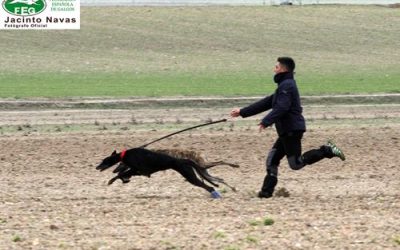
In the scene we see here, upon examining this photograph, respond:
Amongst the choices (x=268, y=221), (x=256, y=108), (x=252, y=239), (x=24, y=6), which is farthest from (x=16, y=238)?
(x=24, y=6)

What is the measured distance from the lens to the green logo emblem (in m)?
42.9

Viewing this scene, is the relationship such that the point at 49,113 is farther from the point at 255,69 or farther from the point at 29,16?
the point at 29,16

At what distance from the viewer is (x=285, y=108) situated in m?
14.5

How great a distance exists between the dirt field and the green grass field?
8962mm

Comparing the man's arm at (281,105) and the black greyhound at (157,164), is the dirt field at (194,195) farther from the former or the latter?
the man's arm at (281,105)

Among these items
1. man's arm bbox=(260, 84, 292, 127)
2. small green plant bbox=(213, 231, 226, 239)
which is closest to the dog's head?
man's arm bbox=(260, 84, 292, 127)

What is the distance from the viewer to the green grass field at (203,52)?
3406cm

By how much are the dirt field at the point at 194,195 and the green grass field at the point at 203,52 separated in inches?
353

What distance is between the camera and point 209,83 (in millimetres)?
35125

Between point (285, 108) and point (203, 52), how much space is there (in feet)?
103

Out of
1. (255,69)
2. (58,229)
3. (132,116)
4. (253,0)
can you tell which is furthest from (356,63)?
(58,229)

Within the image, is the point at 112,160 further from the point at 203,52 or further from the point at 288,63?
the point at 203,52

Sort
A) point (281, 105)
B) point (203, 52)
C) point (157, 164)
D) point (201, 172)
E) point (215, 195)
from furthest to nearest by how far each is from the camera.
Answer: point (203, 52), point (201, 172), point (215, 195), point (157, 164), point (281, 105)

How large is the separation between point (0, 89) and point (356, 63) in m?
15.2
